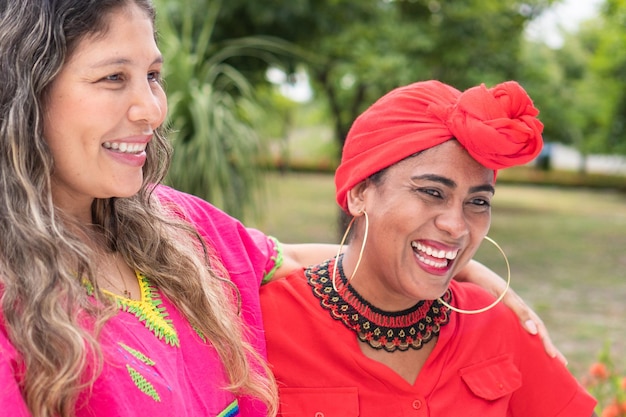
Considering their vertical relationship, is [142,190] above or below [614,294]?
above

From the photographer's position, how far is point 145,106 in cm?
157

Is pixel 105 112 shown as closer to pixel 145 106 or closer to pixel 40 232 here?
pixel 145 106

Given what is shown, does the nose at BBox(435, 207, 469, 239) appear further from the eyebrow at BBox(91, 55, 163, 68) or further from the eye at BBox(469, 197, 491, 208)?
the eyebrow at BBox(91, 55, 163, 68)

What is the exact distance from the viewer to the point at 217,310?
1.80 m

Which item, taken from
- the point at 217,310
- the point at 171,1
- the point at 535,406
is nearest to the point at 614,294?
the point at 171,1

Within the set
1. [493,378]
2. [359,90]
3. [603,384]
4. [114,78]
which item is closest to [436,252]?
[493,378]

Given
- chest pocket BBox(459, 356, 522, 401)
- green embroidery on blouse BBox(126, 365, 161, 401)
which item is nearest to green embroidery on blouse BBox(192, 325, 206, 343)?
green embroidery on blouse BBox(126, 365, 161, 401)

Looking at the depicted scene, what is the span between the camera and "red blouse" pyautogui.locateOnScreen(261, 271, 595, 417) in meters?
1.99

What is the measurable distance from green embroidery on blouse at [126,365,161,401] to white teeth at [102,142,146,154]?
0.43 meters

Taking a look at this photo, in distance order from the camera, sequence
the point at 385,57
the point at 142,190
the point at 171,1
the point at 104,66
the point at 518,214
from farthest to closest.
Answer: the point at 518,214 < the point at 385,57 < the point at 171,1 < the point at 142,190 < the point at 104,66

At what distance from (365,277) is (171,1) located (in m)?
4.50

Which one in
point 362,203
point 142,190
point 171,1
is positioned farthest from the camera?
point 171,1

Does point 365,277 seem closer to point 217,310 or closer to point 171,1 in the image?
point 217,310

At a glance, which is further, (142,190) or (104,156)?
(142,190)
